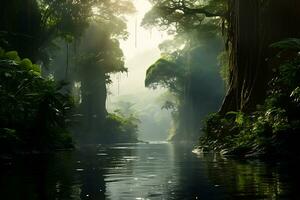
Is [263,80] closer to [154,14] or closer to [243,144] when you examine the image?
[243,144]

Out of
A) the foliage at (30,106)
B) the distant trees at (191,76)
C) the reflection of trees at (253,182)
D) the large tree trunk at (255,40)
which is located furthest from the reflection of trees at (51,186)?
the distant trees at (191,76)

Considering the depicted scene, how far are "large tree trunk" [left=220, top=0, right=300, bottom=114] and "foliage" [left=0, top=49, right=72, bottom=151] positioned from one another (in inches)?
363

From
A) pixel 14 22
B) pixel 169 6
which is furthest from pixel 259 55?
pixel 14 22

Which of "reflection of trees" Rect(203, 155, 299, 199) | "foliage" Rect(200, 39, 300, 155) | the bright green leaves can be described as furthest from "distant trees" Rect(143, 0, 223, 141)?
"reflection of trees" Rect(203, 155, 299, 199)

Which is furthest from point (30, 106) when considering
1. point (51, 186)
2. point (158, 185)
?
point (158, 185)

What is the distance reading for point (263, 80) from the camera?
828 inches

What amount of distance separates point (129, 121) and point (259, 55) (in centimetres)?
6038

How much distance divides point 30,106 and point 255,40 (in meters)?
11.5

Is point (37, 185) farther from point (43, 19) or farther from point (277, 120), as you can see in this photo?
point (43, 19)

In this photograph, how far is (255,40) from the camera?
2231cm

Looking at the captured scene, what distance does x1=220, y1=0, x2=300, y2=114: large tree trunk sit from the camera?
68.5 ft

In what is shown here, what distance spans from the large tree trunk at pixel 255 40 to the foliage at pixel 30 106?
30.3 ft

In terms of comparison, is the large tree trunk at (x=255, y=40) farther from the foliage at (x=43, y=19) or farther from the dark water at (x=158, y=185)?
the foliage at (x=43, y=19)

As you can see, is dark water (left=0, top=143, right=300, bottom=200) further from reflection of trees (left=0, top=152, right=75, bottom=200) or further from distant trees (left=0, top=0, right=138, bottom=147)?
distant trees (left=0, top=0, right=138, bottom=147)
